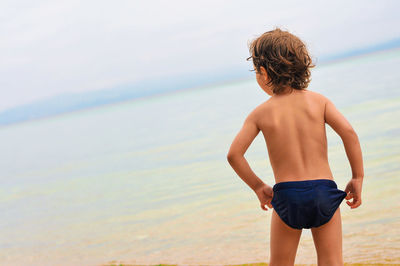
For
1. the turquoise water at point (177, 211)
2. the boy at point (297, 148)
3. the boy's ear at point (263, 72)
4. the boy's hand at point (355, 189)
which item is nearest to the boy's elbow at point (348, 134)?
the boy at point (297, 148)

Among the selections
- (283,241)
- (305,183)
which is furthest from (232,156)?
(283,241)

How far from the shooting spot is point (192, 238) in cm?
635

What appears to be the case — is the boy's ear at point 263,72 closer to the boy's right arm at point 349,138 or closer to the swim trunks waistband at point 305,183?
the boy's right arm at point 349,138

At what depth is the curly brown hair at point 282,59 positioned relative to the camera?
101 inches

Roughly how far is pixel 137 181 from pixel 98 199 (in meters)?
1.36

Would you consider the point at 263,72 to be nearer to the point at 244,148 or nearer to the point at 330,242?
the point at 244,148

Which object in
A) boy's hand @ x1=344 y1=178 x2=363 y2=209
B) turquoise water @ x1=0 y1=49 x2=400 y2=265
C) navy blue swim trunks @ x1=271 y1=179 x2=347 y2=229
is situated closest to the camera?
navy blue swim trunks @ x1=271 y1=179 x2=347 y2=229

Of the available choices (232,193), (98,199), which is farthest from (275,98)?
(98,199)

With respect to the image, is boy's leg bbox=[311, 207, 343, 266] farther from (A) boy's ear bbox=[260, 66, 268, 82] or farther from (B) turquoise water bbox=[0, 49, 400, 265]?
(B) turquoise water bbox=[0, 49, 400, 265]

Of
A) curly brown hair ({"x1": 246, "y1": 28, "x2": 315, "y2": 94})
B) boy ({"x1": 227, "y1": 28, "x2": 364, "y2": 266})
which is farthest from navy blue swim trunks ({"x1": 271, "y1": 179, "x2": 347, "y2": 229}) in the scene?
curly brown hair ({"x1": 246, "y1": 28, "x2": 315, "y2": 94})

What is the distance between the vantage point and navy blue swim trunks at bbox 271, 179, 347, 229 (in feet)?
8.19

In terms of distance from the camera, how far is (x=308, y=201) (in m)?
2.49

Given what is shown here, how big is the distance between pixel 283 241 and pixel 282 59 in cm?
96

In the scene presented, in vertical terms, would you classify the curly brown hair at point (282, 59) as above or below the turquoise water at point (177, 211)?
above
